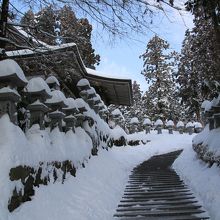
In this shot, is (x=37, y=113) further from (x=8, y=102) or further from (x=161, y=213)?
(x=161, y=213)

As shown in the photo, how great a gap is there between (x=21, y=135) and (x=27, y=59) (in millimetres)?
7081

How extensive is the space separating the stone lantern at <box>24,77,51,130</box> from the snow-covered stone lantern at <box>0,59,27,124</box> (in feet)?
2.82

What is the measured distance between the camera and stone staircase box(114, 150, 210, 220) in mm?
6363

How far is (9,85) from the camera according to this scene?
5004mm

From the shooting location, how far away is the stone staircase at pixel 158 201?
636cm

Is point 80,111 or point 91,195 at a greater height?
point 80,111

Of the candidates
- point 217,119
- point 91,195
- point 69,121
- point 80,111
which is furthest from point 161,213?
point 217,119

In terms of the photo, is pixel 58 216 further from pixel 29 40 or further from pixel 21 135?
pixel 29 40

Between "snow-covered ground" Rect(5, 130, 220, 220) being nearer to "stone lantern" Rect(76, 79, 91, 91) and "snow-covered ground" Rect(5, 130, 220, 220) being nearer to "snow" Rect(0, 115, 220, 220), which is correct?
"snow" Rect(0, 115, 220, 220)

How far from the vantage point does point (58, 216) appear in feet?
16.4

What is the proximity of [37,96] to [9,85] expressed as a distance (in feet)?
3.63

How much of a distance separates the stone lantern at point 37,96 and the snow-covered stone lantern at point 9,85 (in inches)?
33.8

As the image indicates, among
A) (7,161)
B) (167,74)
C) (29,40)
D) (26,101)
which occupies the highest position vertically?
(167,74)

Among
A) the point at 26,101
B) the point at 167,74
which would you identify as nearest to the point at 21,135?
the point at 26,101
